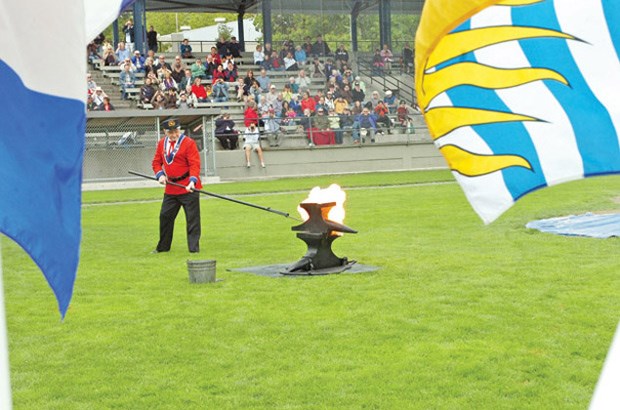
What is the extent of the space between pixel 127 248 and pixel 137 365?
318 inches

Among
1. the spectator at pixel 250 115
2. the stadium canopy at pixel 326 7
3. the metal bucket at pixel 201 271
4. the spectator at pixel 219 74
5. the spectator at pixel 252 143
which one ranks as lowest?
the metal bucket at pixel 201 271

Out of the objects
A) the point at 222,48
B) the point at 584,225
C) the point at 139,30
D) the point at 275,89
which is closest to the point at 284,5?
the point at 222,48

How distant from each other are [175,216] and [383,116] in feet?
74.8

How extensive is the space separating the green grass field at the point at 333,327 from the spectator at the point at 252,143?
17633 millimetres

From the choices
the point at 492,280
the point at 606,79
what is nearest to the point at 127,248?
the point at 492,280

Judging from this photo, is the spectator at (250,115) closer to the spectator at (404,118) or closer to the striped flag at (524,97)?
the spectator at (404,118)

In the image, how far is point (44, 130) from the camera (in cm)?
414

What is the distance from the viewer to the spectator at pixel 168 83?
35862mm

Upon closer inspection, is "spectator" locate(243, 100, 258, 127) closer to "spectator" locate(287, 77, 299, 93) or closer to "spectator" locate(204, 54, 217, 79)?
"spectator" locate(287, 77, 299, 93)

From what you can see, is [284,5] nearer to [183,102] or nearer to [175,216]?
[183,102]

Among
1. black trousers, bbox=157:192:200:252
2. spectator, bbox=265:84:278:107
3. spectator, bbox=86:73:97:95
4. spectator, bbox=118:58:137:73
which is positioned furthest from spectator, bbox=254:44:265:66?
black trousers, bbox=157:192:200:252

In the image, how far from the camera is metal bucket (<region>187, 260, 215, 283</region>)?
12.2 metres

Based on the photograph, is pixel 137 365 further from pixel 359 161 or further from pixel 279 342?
pixel 359 161

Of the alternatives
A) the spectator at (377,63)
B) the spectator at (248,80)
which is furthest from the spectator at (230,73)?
the spectator at (377,63)
